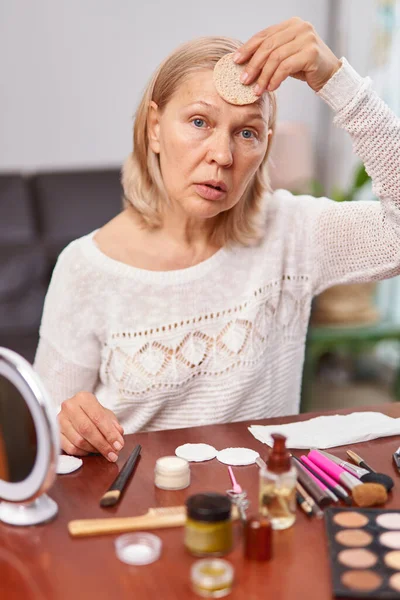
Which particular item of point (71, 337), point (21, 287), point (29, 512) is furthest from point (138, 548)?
point (21, 287)

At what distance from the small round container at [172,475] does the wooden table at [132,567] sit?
1cm

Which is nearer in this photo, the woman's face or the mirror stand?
the mirror stand

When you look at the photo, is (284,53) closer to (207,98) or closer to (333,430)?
(207,98)

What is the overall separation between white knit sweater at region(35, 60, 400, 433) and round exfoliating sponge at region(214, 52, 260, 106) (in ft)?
0.87

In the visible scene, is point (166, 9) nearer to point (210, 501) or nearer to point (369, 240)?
point (369, 240)

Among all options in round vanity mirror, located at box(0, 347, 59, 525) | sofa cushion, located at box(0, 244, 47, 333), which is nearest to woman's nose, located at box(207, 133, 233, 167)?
round vanity mirror, located at box(0, 347, 59, 525)

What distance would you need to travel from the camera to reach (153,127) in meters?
1.35

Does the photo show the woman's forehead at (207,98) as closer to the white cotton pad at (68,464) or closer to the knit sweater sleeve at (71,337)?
the knit sweater sleeve at (71,337)

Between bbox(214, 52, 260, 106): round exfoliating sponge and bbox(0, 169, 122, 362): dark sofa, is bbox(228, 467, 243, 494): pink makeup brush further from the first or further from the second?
bbox(0, 169, 122, 362): dark sofa

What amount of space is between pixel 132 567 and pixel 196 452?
30cm

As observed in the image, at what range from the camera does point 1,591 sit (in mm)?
750

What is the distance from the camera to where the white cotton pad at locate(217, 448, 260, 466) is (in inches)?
40.6

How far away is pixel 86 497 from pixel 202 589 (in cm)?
25

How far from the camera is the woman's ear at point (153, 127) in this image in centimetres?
133
